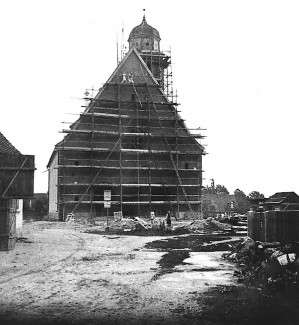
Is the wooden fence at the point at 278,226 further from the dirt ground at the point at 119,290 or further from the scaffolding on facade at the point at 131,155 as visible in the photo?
the scaffolding on facade at the point at 131,155

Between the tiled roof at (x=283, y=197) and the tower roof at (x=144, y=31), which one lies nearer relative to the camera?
the tiled roof at (x=283, y=197)

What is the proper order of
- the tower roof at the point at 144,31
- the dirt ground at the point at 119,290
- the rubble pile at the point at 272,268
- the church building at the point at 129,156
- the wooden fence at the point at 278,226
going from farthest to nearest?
1. the tower roof at the point at 144,31
2. the church building at the point at 129,156
3. the wooden fence at the point at 278,226
4. the rubble pile at the point at 272,268
5. the dirt ground at the point at 119,290

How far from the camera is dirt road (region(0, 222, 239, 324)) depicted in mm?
6832

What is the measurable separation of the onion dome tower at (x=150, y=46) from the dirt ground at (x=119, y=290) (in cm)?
4718

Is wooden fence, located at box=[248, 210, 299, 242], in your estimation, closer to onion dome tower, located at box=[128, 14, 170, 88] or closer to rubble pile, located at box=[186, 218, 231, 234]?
rubble pile, located at box=[186, 218, 231, 234]

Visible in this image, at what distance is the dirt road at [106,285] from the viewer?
6832 millimetres

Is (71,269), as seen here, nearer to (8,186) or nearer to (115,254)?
(115,254)

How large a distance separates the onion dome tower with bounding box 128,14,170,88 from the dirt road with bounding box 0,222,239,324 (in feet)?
152

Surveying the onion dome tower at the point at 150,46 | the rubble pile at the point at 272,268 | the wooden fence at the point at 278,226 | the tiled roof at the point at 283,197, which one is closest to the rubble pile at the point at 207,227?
the tiled roof at the point at 283,197

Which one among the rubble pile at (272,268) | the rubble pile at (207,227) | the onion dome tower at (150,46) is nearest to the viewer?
the rubble pile at (272,268)

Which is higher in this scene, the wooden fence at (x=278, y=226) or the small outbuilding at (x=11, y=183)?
the small outbuilding at (x=11, y=183)

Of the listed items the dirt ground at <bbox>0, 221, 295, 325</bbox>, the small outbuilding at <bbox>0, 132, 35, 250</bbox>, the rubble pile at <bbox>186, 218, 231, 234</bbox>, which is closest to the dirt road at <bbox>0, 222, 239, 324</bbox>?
the dirt ground at <bbox>0, 221, 295, 325</bbox>

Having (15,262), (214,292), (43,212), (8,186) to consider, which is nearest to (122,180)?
(43,212)

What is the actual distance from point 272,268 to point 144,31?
55.7m
